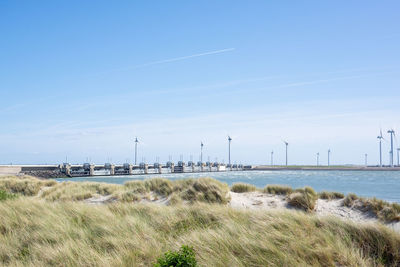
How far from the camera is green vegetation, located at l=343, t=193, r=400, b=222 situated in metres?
12.6

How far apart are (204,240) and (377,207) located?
967cm

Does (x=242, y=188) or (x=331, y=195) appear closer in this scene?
(x=331, y=195)

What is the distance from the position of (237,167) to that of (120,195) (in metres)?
145

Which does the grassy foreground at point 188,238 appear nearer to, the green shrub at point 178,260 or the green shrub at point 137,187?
the green shrub at point 178,260

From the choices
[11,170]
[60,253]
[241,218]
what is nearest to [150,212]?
[241,218]

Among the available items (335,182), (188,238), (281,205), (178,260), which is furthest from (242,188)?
(335,182)

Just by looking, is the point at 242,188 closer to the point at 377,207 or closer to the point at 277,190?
the point at 277,190

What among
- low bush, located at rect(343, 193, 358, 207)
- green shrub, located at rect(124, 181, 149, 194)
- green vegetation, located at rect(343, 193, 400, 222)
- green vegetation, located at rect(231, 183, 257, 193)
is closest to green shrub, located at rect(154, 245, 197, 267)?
green vegetation, located at rect(343, 193, 400, 222)

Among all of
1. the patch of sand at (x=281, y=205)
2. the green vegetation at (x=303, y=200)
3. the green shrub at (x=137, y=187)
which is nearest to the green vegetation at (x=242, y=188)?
the patch of sand at (x=281, y=205)

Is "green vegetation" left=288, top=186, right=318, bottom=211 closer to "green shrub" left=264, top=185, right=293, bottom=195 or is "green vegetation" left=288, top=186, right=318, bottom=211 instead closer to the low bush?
the low bush

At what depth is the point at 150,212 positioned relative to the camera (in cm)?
1056

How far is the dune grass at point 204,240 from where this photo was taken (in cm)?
604

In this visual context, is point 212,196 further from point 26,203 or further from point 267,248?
point 267,248

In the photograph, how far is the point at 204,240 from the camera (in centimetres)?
696
